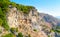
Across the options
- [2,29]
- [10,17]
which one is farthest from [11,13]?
[2,29]

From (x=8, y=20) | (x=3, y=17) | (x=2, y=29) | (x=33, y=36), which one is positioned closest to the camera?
(x=2, y=29)

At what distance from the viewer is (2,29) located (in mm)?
38031

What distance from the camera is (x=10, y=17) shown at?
45.9m

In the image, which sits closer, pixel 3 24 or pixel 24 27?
pixel 3 24

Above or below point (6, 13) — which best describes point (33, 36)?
below

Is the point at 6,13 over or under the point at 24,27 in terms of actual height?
over

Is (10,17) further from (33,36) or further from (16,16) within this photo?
(33,36)

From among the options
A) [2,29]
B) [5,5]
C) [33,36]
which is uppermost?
[5,5]

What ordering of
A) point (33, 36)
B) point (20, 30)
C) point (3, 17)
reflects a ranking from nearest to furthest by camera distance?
point (3, 17) → point (20, 30) → point (33, 36)

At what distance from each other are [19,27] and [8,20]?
575 centimetres

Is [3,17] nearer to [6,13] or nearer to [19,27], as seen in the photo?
[6,13]

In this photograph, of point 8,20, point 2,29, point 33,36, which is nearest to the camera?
point 2,29

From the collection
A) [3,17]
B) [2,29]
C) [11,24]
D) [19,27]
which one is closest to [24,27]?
[19,27]

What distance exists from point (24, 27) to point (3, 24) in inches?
487
